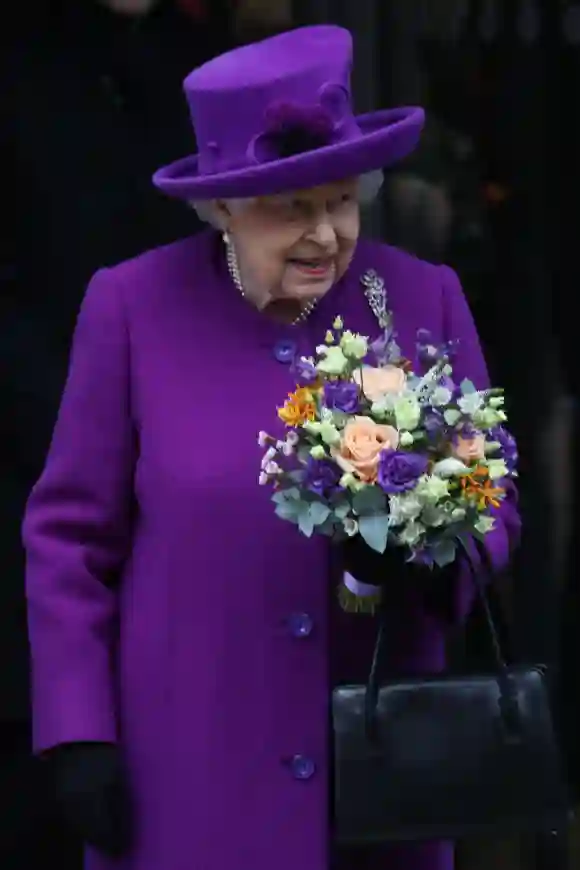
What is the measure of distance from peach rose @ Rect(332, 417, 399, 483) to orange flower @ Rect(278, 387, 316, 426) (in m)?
0.06

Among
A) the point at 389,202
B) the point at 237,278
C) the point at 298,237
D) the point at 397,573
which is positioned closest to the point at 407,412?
the point at 397,573

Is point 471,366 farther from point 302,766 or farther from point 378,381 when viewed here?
point 302,766

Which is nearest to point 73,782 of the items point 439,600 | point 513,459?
point 439,600

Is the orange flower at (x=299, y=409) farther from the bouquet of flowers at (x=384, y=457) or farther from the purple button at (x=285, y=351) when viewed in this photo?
the purple button at (x=285, y=351)

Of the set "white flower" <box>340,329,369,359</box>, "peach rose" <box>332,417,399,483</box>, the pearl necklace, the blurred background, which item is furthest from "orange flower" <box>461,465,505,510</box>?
the blurred background

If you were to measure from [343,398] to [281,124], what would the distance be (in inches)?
17.1

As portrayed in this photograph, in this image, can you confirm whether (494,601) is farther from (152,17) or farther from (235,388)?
(152,17)

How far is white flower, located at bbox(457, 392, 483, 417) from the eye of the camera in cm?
252

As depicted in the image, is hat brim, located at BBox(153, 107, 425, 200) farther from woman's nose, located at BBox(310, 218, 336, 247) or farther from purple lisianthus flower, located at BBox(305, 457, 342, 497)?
purple lisianthus flower, located at BBox(305, 457, 342, 497)

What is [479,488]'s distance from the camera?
2.52 m

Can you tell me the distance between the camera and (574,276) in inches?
159

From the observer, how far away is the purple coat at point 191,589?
275cm

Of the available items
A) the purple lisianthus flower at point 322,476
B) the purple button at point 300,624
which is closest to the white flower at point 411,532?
the purple lisianthus flower at point 322,476

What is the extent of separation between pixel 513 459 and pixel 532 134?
4.85 feet
